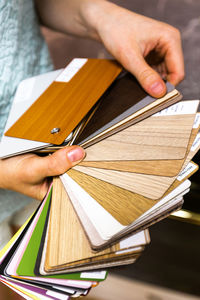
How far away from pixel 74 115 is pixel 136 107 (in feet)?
0.49

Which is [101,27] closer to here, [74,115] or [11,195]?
[74,115]

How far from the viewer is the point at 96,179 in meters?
0.56

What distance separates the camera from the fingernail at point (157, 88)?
69 cm

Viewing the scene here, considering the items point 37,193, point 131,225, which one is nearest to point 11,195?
point 37,193

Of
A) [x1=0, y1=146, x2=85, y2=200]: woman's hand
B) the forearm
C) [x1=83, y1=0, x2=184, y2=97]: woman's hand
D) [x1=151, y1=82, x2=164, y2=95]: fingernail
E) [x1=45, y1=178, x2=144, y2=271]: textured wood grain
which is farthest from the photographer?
the forearm

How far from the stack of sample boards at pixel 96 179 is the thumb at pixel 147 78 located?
0.02 metres

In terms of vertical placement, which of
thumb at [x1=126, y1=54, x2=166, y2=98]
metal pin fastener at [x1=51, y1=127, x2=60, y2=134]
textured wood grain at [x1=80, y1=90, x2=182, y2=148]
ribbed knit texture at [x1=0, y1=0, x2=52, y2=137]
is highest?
ribbed knit texture at [x1=0, y1=0, x2=52, y2=137]

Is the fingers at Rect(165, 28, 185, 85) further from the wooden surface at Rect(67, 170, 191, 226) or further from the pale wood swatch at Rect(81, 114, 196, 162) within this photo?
the wooden surface at Rect(67, 170, 191, 226)

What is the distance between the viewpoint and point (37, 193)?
0.71 metres

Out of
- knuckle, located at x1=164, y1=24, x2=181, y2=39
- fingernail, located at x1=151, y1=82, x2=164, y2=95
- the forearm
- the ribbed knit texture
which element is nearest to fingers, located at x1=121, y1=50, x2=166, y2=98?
fingernail, located at x1=151, y1=82, x2=164, y2=95

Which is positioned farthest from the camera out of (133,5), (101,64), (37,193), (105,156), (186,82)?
(133,5)

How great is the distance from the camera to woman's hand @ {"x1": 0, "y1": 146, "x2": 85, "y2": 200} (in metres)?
0.58

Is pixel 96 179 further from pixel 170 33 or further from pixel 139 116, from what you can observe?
pixel 170 33

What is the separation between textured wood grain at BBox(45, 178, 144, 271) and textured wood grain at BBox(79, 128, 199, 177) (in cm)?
11
